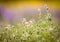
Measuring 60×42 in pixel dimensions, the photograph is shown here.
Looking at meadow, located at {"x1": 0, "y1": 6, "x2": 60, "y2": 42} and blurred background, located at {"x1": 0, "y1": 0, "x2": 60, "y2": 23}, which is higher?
blurred background, located at {"x1": 0, "y1": 0, "x2": 60, "y2": 23}

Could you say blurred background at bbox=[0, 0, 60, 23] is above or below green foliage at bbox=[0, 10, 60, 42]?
above

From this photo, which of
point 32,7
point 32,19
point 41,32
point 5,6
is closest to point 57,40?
point 41,32

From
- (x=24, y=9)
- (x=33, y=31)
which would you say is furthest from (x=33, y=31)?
(x=24, y=9)

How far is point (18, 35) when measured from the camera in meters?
1.73

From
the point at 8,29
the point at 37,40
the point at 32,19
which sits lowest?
the point at 37,40

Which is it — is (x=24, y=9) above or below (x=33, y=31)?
above

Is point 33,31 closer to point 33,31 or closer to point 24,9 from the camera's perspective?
point 33,31

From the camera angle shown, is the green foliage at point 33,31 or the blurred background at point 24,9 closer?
the green foliage at point 33,31

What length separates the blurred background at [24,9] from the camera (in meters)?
1.80

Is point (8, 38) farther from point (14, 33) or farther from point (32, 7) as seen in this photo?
point (32, 7)

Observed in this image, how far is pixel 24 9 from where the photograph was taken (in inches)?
73.1

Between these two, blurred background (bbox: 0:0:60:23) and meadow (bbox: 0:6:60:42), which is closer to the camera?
meadow (bbox: 0:6:60:42)

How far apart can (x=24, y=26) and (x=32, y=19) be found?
0.14 meters

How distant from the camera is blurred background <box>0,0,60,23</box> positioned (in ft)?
5.92
